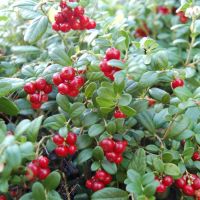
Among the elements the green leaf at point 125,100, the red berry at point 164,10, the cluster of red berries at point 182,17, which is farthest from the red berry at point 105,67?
the red berry at point 164,10

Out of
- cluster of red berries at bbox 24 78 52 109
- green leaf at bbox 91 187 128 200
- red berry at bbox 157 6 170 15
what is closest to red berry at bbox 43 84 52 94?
cluster of red berries at bbox 24 78 52 109

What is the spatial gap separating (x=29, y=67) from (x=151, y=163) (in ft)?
2.03

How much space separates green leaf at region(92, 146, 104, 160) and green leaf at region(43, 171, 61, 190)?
0.15m

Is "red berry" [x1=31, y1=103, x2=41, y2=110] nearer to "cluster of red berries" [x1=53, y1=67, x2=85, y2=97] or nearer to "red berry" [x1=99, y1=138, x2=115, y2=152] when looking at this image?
"cluster of red berries" [x1=53, y1=67, x2=85, y2=97]

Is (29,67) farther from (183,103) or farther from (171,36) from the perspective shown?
(171,36)

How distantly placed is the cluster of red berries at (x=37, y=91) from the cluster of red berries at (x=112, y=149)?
0.99ft

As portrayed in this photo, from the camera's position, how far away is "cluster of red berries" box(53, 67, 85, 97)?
137cm

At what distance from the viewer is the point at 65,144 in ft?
4.41

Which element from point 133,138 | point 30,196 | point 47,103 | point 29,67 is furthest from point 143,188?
point 29,67

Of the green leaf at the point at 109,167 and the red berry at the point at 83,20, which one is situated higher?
the red berry at the point at 83,20

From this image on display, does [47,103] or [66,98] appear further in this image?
[47,103]

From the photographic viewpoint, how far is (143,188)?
1296 mm

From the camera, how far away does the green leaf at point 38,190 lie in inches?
49.0

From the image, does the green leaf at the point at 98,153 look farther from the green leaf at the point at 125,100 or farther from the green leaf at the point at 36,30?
the green leaf at the point at 36,30
